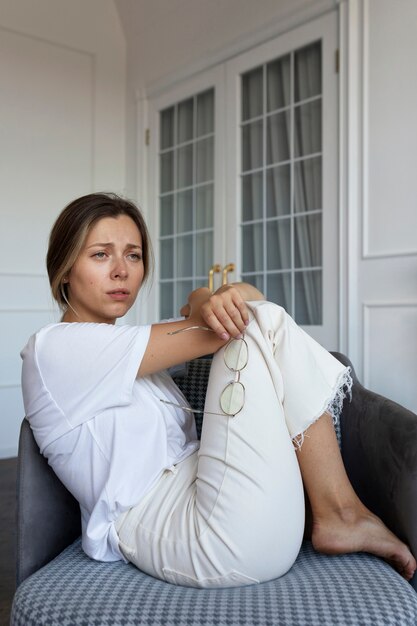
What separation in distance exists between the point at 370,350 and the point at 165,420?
1.57 meters

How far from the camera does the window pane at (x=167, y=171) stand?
4.23 m

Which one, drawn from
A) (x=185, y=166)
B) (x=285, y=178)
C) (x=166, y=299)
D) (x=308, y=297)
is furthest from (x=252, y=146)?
(x=166, y=299)

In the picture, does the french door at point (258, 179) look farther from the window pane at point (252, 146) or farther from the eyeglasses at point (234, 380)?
the eyeglasses at point (234, 380)

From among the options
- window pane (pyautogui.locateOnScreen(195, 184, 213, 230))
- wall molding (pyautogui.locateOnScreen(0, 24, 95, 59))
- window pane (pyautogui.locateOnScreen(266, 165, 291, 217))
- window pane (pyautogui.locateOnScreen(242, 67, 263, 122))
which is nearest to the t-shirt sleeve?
window pane (pyautogui.locateOnScreen(266, 165, 291, 217))

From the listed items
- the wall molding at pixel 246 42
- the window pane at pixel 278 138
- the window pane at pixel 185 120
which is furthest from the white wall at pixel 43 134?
the window pane at pixel 278 138

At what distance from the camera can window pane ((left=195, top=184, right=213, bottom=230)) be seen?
3893 millimetres

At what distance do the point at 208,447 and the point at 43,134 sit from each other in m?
3.53

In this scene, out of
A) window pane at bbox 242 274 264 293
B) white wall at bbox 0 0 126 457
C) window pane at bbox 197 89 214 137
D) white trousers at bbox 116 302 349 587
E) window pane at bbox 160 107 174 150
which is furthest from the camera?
window pane at bbox 160 107 174 150

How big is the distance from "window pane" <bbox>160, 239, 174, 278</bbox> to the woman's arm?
2.92m

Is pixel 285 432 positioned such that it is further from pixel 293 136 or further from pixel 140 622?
pixel 293 136

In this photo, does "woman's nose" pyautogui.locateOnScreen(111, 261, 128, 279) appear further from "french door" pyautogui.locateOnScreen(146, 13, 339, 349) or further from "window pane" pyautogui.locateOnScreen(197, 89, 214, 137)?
"window pane" pyautogui.locateOnScreen(197, 89, 214, 137)

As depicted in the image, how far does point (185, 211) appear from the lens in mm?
4121

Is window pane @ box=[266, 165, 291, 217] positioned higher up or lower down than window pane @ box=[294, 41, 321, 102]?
lower down

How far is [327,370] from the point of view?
4.22 feet
